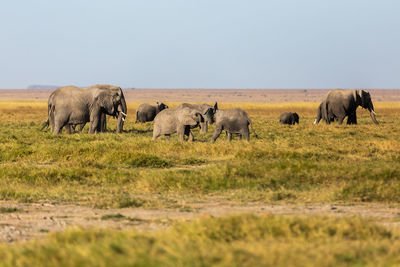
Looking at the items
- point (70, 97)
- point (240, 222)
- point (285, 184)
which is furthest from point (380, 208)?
point (70, 97)

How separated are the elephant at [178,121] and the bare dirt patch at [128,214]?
866 centimetres

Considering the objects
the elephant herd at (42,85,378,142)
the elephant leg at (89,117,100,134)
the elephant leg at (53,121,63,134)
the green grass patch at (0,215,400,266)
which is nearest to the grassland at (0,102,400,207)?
the elephant herd at (42,85,378,142)

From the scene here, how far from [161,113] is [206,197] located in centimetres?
894

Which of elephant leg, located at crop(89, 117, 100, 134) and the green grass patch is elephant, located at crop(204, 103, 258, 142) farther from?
the green grass patch

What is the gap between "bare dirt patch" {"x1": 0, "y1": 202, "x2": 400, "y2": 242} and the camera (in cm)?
763

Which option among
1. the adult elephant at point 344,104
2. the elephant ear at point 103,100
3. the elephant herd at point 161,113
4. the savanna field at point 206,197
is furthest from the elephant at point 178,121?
the adult elephant at point 344,104

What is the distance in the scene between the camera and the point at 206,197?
33.6 feet

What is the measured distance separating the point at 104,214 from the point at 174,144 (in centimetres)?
812

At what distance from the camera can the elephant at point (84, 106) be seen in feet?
74.6

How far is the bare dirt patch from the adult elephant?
20.9 meters

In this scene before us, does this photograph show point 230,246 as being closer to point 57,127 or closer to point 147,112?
point 57,127

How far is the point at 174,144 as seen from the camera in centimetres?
1666

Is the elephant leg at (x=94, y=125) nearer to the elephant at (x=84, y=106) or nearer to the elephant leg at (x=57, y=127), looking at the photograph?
the elephant at (x=84, y=106)

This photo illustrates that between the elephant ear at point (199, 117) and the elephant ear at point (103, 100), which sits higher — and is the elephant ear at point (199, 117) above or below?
below
